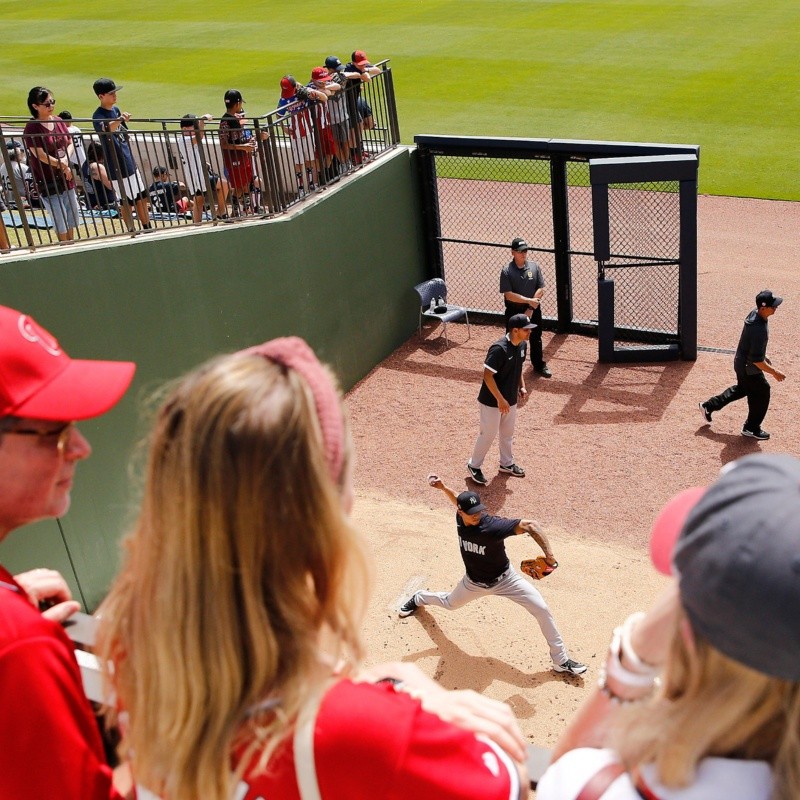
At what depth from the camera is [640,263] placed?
1171cm

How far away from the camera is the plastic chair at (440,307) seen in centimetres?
1287

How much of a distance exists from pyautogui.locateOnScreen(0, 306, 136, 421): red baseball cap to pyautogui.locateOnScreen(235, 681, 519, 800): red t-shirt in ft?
2.98

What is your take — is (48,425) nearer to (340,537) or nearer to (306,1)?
(340,537)

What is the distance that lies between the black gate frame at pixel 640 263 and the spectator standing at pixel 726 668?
10.0 m

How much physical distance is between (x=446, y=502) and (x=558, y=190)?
4747 mm

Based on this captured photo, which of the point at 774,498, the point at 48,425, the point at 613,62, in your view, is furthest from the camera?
the point at 613,62

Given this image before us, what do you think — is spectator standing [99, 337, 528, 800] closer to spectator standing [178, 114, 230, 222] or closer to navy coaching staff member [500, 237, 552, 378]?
spectator standing [178, 114, 230, 222]

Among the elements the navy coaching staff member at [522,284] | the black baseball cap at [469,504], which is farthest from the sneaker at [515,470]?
the black baseball cap at [469,504]

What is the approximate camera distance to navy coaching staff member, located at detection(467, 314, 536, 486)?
902 cm

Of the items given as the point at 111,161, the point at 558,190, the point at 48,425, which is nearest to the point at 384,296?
the point at 558,190

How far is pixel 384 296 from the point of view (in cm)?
1253

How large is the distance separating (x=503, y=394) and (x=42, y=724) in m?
7.91

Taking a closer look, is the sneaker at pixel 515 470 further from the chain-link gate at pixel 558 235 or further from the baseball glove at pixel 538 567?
the chain-link gate at pixel 558 235

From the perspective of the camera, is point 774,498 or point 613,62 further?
point 613,62
